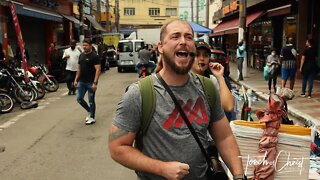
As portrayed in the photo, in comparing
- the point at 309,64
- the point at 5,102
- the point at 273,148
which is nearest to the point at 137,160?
the point at 273,148

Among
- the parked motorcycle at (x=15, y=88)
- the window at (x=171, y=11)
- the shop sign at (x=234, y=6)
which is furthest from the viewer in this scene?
the window at (x=171, y=11)

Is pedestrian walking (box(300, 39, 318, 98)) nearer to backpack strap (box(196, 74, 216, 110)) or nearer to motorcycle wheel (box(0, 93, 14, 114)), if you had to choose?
motorcycle wheel (box(0, 93, 14, 114))

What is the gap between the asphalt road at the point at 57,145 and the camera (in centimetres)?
573

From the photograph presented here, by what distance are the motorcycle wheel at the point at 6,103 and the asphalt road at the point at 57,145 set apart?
0.16 meters

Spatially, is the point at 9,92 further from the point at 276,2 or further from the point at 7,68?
the point at 276,2

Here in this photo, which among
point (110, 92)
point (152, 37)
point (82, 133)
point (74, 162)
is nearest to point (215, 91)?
point (74, 162)

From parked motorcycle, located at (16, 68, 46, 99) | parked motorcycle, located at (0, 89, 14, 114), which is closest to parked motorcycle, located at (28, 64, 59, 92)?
parked motorcycle, located at (16, 68, 46, 99)

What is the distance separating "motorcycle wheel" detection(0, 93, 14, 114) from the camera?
1091cm

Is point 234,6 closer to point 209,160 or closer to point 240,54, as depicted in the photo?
point 240,54

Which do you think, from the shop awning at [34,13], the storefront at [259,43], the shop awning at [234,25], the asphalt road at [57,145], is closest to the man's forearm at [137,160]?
the asphalt road at [57,145]

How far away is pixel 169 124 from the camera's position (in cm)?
217

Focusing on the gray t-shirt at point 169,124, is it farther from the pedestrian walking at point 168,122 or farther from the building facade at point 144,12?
the building facade at point 144,12

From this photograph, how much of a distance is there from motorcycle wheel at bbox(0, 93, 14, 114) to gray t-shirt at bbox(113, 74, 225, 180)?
945 cm

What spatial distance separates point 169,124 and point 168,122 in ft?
0.04
